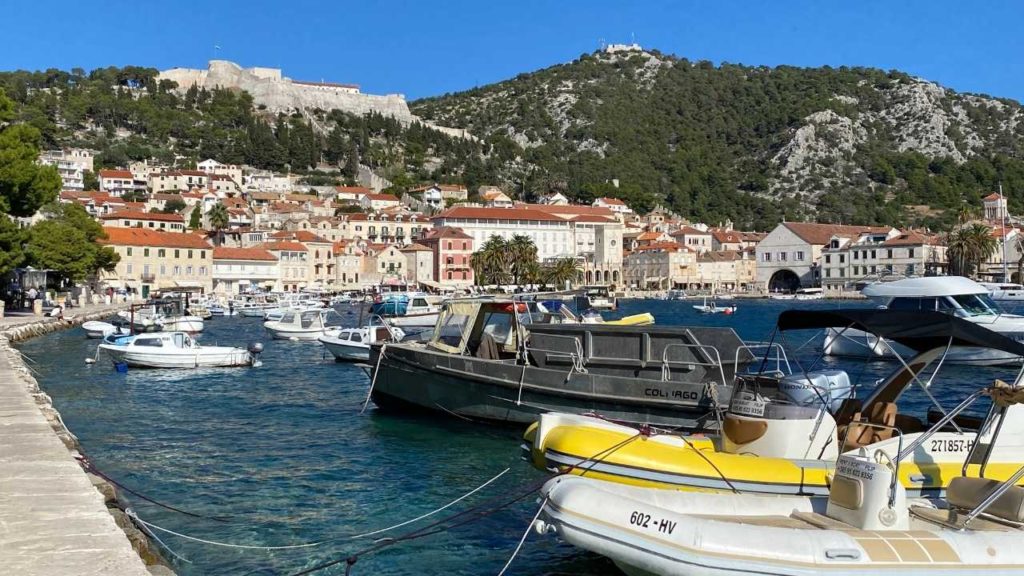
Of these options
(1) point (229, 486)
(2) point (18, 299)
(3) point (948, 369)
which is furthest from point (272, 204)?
(1) point (229, 486)

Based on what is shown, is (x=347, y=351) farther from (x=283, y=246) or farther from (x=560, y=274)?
(x=560, y=274)

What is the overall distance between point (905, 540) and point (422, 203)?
156766 mm

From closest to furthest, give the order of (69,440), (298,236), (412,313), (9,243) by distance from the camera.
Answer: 1. (69,440)
2. (9,243)
3. (412,313)
4. (298,236)

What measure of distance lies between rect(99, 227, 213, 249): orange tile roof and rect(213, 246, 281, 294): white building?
3375 mm

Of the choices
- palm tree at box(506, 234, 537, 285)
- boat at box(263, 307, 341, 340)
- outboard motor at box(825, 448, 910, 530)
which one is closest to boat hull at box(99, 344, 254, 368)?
boat at box(263, 307, 341, 340)

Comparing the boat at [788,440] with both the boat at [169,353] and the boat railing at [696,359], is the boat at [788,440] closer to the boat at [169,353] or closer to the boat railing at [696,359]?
the boat railing at [696,359]

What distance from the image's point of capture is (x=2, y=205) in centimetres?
4247

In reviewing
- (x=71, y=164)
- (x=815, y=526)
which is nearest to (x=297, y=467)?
(x=815, y=526)

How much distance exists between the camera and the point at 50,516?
28.3 ft

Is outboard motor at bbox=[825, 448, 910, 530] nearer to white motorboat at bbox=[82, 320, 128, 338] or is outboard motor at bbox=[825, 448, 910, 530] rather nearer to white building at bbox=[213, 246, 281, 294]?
white motorboat at bbox=[82, 320, 128, 338]

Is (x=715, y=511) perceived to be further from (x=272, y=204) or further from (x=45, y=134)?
(x=45, y=134)

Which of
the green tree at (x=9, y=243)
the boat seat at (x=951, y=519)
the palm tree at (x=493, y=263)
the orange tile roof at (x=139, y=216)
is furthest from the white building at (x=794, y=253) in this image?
the boat seat at (x=951, y=519)

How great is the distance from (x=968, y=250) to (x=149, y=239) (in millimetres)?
93195

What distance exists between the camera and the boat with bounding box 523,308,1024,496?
1026cm
